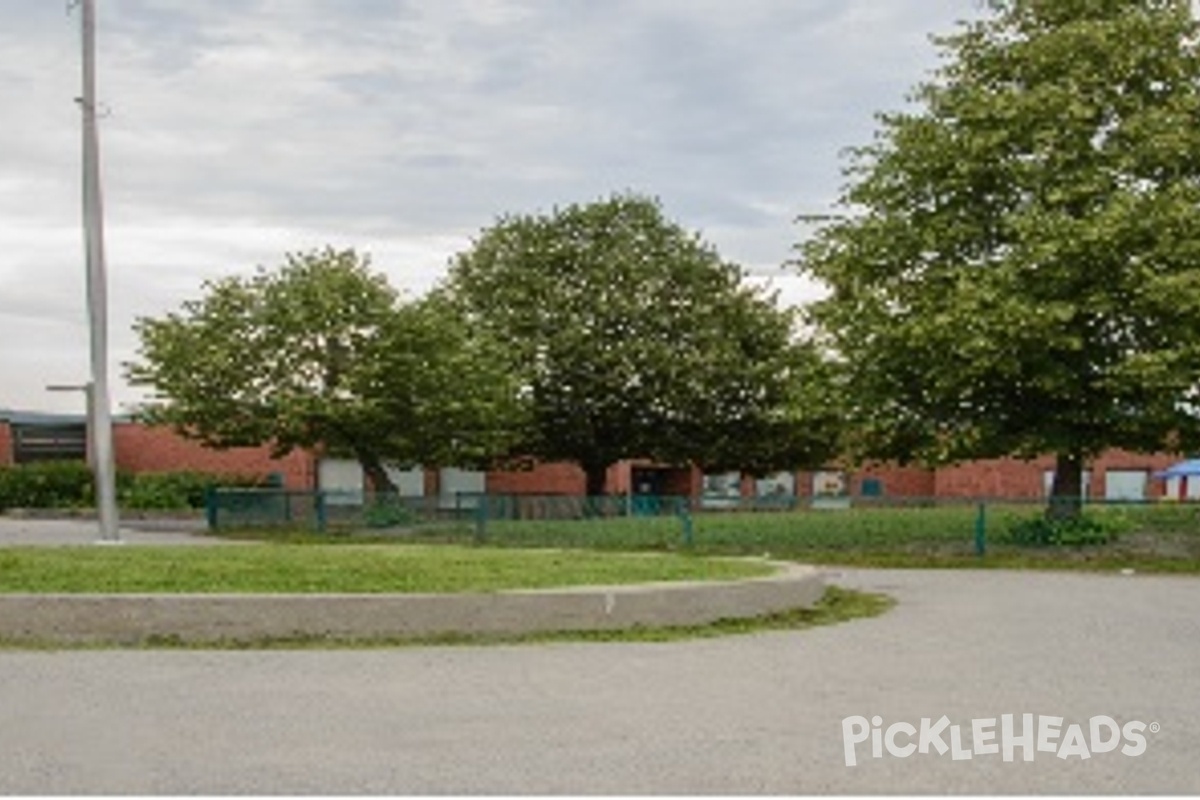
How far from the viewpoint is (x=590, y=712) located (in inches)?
335

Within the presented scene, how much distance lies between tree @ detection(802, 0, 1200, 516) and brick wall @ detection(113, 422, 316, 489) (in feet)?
98.6

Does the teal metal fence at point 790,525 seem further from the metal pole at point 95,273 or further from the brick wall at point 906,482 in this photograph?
the brick wall at point 906,482

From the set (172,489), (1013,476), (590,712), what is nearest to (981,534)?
(590,712)

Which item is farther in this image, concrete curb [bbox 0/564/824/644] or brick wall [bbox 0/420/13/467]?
brick wall [bbox 0/420/13/467]

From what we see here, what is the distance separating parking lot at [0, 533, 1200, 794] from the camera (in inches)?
267

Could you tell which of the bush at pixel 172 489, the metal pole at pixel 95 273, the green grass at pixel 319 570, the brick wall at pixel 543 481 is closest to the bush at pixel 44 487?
the bush at pixel 172 489

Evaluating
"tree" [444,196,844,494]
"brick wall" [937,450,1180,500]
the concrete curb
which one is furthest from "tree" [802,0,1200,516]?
"brick wall" [937,450,1180,500]

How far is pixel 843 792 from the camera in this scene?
258 inches

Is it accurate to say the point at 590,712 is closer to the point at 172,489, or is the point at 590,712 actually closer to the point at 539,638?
the point at 539,638

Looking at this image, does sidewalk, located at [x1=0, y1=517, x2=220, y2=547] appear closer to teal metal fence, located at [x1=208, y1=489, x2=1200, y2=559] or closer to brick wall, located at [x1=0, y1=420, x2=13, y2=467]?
teal metal fence, located at [x1=208, y1=489, x2=1200, y2=559]

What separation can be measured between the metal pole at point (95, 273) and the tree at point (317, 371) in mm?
13357

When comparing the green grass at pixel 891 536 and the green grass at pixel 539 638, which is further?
the green grass at pixel 891 536

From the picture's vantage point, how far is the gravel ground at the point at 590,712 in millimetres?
6785

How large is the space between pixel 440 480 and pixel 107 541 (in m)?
34.7
